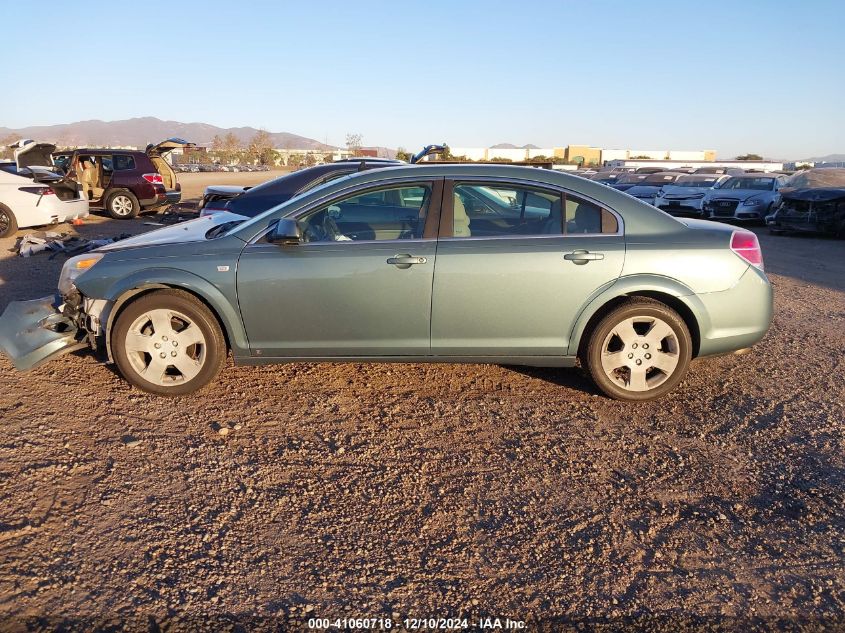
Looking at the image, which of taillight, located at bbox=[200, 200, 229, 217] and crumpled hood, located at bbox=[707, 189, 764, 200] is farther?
crumpled hood, located at bbox=[707, 189, 764, 200]

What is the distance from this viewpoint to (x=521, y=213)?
4352 millimetres

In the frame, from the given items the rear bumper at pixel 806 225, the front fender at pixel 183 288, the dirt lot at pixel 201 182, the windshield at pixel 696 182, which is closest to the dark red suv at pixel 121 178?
the dirt lot at pixel 201 182

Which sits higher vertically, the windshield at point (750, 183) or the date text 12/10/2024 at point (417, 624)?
the windshield at point (750, 183)

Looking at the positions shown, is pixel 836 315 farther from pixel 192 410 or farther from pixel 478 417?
pixel 192 410

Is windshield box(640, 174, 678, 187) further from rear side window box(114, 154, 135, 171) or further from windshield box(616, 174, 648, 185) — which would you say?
rear side window box(114, 154, 135, 171)

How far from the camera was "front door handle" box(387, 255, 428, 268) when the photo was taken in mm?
4133

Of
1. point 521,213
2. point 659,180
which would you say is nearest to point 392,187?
point 521,213

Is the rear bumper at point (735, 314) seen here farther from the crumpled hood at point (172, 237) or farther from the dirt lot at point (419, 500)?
the crumpled hood at point (172, 237)

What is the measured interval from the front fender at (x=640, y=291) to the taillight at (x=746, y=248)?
0.46 m

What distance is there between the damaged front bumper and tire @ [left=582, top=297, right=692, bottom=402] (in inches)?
144

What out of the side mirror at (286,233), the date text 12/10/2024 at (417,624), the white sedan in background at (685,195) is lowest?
the date text 12/10/2024 at (417,624)

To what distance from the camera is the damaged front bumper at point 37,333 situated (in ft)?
14.4

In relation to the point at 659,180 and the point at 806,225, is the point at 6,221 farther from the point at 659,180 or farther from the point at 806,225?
the point at 659,180

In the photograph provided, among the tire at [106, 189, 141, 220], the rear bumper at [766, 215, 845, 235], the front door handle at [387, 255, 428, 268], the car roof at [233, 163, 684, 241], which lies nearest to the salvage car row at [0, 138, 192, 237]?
the tire at [106, 189, 141, 220]
